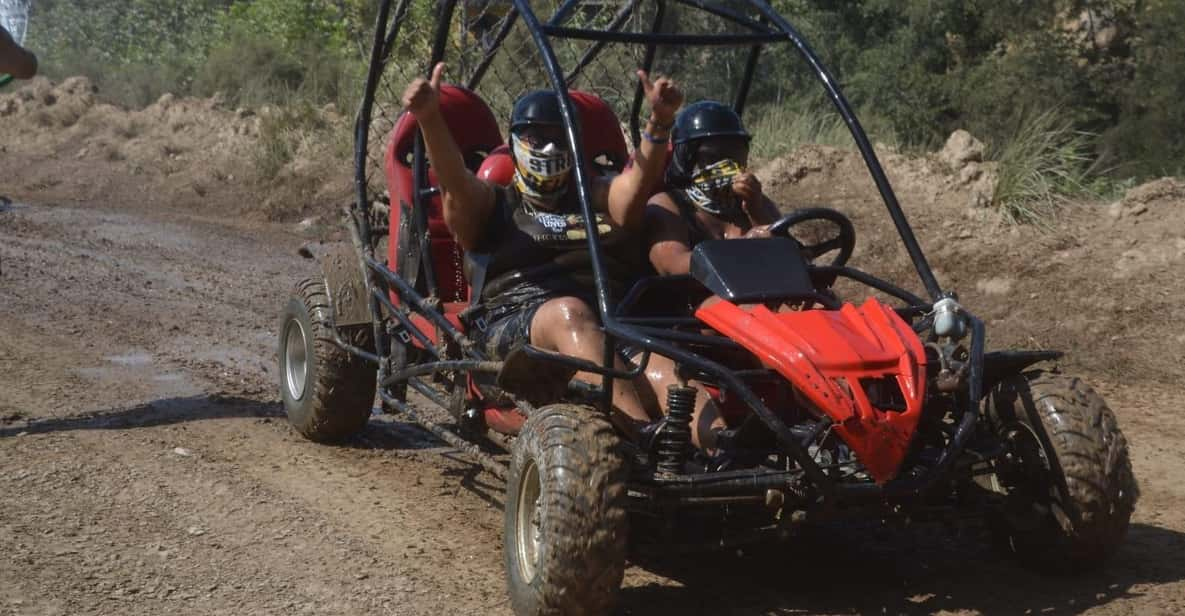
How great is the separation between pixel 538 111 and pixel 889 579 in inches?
82.2

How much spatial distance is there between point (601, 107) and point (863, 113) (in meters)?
8.67

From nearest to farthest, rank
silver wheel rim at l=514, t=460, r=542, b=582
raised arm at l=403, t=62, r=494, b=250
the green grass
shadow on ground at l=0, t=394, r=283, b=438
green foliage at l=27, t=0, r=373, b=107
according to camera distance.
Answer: silver wheel rim at l=514, t=460, r=542, b=582 → raised arm at l=403, t=62, r=494, b=250 → shadow on ground at l=0, t=394, r=283, b=438 → the green grass → green foliage at l=27, t=0, r=373, b=107

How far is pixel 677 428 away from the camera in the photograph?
160 inches

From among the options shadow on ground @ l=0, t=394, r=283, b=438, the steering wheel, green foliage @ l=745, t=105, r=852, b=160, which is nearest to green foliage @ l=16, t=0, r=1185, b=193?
green foliage @ l=745, t=105, r=852, b=160

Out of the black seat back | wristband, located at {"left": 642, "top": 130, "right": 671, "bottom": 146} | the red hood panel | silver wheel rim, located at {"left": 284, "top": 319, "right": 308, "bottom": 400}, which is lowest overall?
silver wheel rim, located at {"left": 284, "top": 319, "right": 308, "bottom": 400}

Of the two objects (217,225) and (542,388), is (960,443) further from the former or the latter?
(217,225)

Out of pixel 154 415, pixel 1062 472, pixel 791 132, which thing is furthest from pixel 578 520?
pixel 791 132

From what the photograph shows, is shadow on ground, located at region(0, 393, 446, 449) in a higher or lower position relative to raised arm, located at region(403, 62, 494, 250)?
lower

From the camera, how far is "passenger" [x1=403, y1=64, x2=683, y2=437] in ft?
16.3

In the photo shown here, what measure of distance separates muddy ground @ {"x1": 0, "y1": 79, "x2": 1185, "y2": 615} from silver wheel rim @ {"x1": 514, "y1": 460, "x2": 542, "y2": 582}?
280 mm

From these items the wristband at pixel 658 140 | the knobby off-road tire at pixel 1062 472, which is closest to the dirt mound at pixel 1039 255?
the knobby off-road tire at pixel 1062 472

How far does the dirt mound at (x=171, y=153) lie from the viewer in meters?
15.6

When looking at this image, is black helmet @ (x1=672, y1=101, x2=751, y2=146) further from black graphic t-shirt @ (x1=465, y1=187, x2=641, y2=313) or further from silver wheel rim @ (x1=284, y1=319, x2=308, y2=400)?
silver wheel rim @ (x1=284, y1=319, x2=308, y2=400)

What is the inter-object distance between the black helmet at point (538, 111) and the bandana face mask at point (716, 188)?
0.62 m
